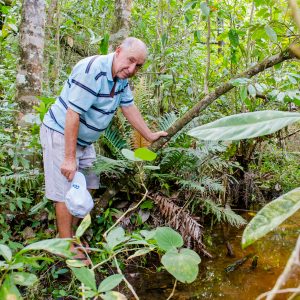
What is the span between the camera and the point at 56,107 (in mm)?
2691

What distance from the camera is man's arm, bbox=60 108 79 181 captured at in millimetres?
2451

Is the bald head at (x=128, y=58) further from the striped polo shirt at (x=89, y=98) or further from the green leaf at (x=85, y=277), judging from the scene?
the green leaf at (x=85, y=277)

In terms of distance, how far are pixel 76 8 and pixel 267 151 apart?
392 centimetres

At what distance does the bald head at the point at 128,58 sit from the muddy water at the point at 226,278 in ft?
4.84

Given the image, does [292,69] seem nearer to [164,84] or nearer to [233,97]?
[233,97]

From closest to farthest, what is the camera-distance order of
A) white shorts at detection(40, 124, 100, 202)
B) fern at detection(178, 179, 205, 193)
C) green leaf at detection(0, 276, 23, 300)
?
green leaf at detection(0, 276, 23, 300), white shorts at detection(40, 124, 100, 202), fern at detection(178, 179, 205, 193)

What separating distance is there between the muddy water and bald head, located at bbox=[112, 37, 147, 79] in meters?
1.48

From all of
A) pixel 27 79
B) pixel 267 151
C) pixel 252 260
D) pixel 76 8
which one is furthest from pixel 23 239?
pixel 76 8

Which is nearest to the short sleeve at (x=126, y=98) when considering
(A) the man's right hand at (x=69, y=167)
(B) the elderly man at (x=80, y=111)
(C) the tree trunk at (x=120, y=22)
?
(B) the elderly man at (x=80, y=111)

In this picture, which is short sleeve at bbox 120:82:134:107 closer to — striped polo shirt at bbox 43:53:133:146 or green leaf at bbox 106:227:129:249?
striped polo shirt at bbox 43:53:133:146


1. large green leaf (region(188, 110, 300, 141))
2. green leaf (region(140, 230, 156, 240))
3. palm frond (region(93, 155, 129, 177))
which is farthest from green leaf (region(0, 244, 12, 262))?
palm frond (region(93, 155, 129, 177))

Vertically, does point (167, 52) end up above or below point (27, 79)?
above

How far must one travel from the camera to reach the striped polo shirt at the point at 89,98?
244 cm

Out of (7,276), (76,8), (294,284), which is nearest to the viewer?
(7,276)
